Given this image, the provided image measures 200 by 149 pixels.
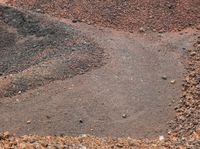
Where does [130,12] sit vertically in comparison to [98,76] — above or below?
above

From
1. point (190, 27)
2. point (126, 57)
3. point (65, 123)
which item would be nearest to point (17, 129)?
point (65, 123)

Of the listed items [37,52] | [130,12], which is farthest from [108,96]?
[130,12]

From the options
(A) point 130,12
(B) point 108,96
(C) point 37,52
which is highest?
(A) point 130,12

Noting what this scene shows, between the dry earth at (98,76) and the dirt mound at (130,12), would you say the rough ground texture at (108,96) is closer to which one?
the dry earth at (98,76)

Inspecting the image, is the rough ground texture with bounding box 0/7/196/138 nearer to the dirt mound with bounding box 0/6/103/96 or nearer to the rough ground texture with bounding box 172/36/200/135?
the dirt mound with bounding box 0/6/103/96

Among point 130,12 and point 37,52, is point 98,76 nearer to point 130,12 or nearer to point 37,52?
point 37,52

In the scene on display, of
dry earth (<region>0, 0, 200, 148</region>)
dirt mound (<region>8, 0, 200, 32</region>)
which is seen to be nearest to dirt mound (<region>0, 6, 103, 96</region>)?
dry earth (<region>0, 0, 200, 148</region>)

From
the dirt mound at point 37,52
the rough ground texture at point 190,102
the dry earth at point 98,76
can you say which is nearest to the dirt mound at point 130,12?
the dry earth at point 98,76
